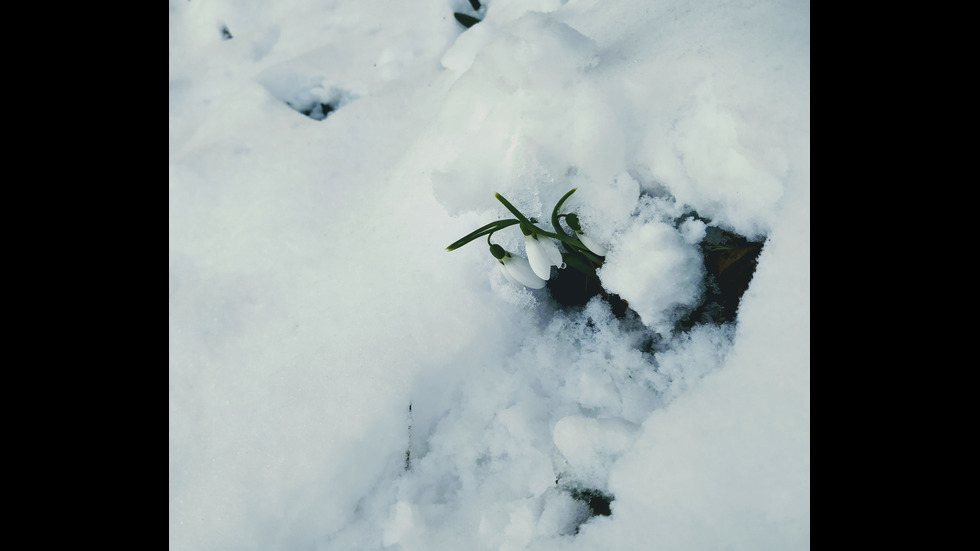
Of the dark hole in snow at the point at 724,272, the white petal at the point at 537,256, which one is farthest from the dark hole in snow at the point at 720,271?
the white petal at the point at 537,256

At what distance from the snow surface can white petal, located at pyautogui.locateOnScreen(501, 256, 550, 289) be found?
110 millimetres

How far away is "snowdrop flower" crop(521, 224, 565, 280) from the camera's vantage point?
39.8 inches

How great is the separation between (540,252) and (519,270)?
0.09m

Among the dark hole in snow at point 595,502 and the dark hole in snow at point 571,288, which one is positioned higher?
the dark hole in snow at point 571,288

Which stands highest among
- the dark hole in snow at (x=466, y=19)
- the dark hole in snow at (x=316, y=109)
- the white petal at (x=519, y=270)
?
the dark hole in snow at (x=466, y=19)

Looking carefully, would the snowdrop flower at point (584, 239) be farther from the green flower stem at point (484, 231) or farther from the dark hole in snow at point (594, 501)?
the dark hole in snow at point (594, 501)

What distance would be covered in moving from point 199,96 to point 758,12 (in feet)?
5.84

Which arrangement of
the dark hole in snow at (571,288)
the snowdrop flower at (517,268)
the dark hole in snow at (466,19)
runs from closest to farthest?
the snowdrop flower at (517,268)
the dark hole in snow at (571,288)
the dark hole in snow at (466,19)

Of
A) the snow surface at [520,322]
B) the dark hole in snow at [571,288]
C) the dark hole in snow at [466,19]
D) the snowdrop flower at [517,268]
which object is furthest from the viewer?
the dark hole in snow at [466,19]

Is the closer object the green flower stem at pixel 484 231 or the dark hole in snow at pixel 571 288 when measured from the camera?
the green flower stem at pixel 484 231

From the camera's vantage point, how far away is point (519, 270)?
1091 millimetres

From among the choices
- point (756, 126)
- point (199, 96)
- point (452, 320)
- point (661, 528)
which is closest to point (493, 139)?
point (452, 320)

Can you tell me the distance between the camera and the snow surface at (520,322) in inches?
36.4

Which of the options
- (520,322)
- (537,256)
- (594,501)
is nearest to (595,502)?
(594,501)
